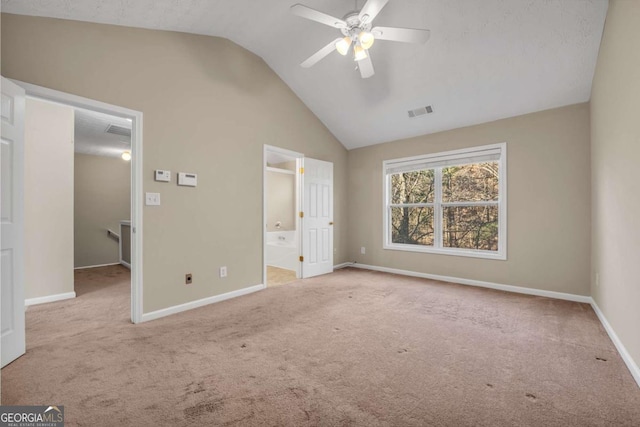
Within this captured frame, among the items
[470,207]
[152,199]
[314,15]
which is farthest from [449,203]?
[152,199]

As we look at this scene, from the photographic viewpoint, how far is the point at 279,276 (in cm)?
485

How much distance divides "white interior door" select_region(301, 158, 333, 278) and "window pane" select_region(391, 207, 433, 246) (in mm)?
1188

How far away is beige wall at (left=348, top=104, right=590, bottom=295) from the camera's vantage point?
11.2 ft

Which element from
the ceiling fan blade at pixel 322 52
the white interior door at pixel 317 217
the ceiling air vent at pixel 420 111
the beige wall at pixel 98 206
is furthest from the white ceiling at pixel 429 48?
the beige wall at pixel 98 206

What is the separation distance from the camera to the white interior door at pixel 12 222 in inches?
77.2

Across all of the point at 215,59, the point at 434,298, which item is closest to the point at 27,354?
the point at 215,59

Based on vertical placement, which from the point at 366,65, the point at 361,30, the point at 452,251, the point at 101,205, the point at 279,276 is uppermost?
the point at 361,30

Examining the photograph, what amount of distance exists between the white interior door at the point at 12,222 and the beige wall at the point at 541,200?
476cm

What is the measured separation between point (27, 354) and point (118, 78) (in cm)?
241

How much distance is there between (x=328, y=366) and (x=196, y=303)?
6.30 feet

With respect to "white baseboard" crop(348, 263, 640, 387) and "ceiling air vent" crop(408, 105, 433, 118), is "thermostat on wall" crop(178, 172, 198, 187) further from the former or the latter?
"white baseboard" crop(348, 263, 640, 387)

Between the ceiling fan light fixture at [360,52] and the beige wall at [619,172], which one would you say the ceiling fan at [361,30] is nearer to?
the ceiling fan light fixture at [360,52]

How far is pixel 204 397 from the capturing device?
1.66 m

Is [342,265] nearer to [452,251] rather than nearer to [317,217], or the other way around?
[317,217]
